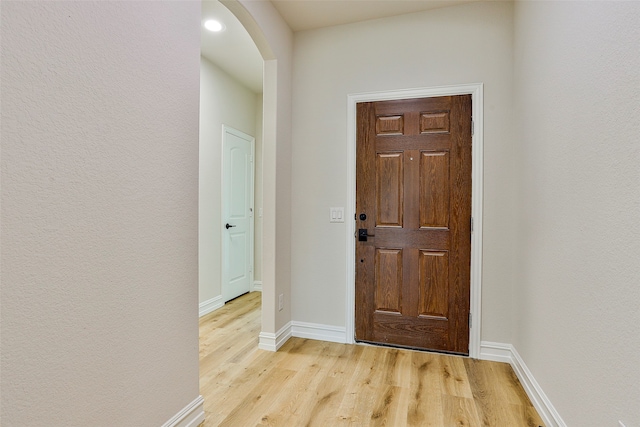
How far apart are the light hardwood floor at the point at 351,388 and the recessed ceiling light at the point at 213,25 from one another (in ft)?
9.05

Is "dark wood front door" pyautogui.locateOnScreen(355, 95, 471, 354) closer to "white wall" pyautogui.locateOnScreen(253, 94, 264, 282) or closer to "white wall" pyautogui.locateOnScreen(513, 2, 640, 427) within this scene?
"white wall" pyautogui.locateOnScreen(513, 2, 640, 427)

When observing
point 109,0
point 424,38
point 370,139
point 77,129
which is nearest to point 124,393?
point 77,129

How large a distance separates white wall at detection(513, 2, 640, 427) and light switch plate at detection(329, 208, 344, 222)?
135cm

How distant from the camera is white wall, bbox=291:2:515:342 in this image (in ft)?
7.91

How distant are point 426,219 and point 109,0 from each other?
2.28 m

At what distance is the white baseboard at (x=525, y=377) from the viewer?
163cm

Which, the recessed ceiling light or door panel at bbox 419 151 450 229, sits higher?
the recessed ceiling light

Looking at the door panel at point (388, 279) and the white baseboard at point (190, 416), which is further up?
the door panel at point (388, 279)

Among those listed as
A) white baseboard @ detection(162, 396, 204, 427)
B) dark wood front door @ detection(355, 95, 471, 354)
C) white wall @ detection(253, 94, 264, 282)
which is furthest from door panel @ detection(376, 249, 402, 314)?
white wall @ detection(253, 94, 264, 282)

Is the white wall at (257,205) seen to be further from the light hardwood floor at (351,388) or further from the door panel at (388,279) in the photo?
the door panel at (388,279)

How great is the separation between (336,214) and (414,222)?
652 mm

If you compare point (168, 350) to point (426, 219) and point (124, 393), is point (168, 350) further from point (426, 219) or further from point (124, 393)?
point (426, 219)

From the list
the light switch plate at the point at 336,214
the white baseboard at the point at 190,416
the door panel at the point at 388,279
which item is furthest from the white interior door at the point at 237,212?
the white baseboard at the point at 190,416

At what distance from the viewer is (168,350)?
149 centimetres
